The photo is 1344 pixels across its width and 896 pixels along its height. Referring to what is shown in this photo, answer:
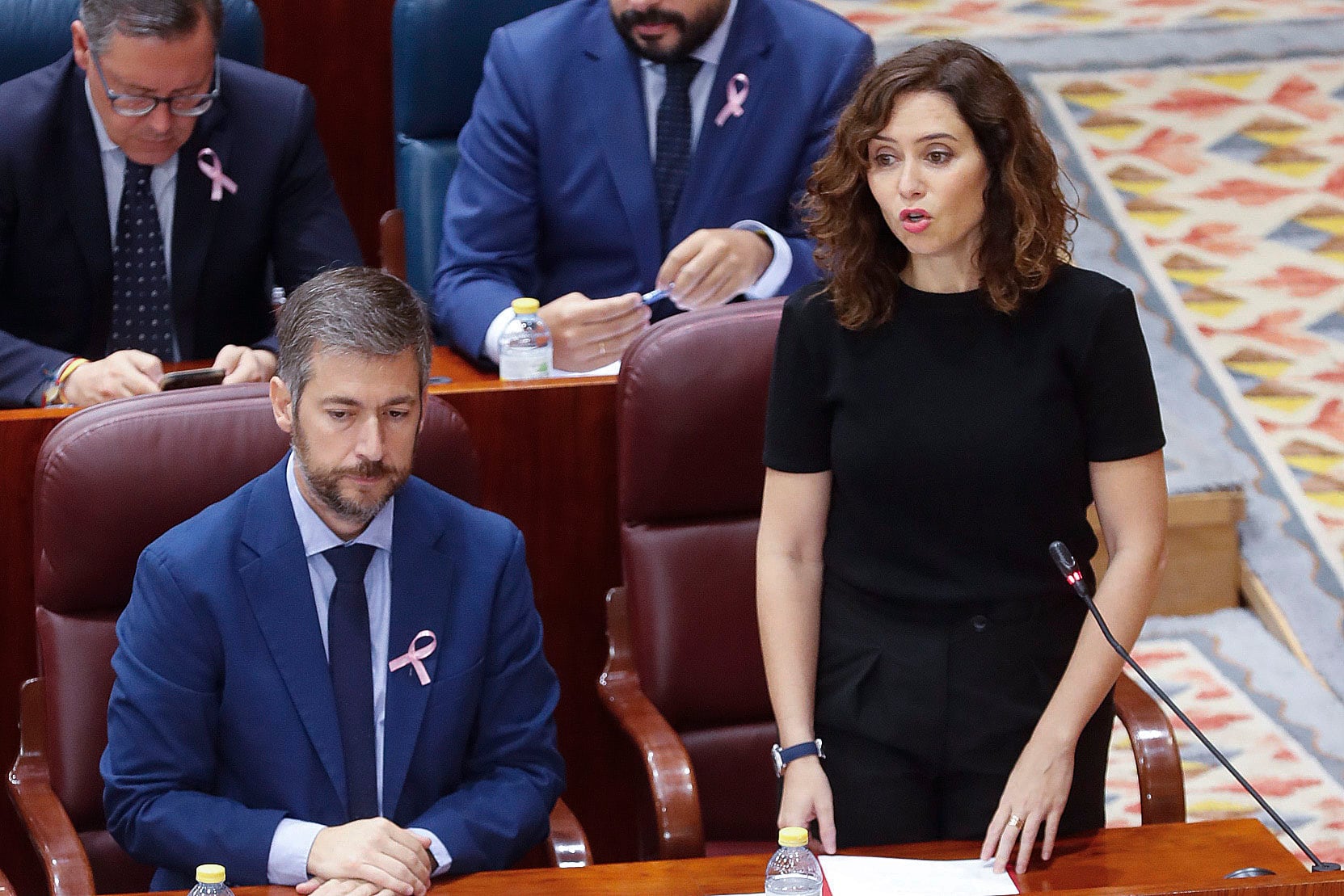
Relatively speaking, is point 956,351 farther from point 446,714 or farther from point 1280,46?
point 1280,46

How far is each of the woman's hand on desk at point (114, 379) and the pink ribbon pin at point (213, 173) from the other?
301 millimetres

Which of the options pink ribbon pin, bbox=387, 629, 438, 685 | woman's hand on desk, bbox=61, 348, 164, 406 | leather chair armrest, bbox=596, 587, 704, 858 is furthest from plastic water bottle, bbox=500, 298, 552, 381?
pink ribbon pin, bbox=387, 629, 438, 685

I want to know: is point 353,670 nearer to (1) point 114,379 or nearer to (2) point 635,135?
(1) point 114,379

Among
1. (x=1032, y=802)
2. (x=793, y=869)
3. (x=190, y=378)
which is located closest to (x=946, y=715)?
(x=1032, y=802)

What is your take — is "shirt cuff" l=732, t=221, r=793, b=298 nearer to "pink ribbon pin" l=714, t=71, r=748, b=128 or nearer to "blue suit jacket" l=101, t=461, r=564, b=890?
"pink ribbon pin" l=714, t=71, r=748, b=128

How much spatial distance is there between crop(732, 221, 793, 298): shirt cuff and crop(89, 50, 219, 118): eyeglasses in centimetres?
61

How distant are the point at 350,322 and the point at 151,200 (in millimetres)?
807

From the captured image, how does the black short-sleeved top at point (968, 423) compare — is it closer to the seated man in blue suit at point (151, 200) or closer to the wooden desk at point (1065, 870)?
the wooden desk at point (1065, 870)

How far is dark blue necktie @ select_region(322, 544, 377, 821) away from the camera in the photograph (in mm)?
1427

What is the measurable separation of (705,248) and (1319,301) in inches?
67.1

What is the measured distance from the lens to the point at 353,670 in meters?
1.43

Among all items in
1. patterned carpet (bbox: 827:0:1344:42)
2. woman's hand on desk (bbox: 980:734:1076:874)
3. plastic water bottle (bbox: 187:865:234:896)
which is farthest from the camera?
patterned carpet (bbox: 827:0:1344:42)

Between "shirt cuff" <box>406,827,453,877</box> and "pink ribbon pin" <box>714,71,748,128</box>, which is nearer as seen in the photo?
"shirt cuff" <box>406,827,453,877</box>

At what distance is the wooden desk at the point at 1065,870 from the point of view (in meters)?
A: 1.25
